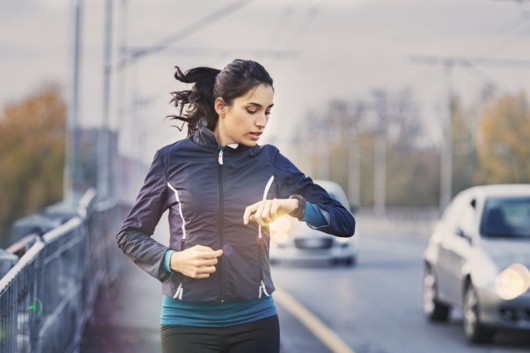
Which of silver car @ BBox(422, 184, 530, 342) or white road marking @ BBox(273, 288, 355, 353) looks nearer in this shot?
silver car @ BBox(422, 184, 530, 342)

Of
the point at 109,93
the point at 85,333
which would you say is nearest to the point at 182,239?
the point at 85,333

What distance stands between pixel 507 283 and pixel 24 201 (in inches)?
3685

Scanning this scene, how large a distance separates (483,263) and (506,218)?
0.90 metres

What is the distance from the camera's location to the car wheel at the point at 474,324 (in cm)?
1057

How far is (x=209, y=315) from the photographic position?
391 centimetres

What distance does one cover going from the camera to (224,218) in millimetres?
3875

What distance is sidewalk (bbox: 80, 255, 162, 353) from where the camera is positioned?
10336 millimetres

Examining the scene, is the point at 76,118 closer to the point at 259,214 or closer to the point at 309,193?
the point at 309,193

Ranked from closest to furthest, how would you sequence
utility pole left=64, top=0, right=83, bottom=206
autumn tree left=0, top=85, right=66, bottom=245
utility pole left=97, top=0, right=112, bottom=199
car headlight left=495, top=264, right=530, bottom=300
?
car headlight left=495, top=264, right=530, bottom=300, utility pole left=64, top=0, right=83, bottom=206, utility pole left=97, top=0, right=112, bottom=199, autumn tree left=0, top=85, right=66, bottom=245

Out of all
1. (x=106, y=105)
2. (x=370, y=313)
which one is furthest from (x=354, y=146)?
(x=370, y=313)

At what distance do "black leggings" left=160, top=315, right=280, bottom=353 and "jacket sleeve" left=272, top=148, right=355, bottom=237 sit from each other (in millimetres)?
429

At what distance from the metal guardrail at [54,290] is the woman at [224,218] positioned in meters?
1.24

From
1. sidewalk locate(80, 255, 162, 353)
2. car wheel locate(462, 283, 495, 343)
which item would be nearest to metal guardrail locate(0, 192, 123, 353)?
sidewalk locate(80, 255, 162, 353)

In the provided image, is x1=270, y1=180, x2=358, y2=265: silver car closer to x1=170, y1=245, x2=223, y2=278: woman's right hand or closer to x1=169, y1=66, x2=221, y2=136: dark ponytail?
x1=169, y1=66, x2=221, y2=136: dark ponytail
